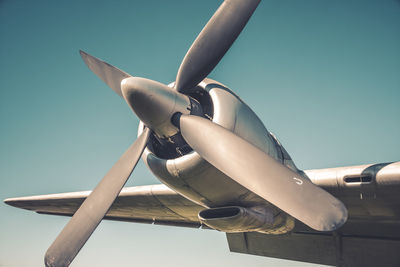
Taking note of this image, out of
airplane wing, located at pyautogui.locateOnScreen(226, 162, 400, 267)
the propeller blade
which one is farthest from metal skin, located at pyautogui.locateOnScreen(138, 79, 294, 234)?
airplane wing, located at pyautogui.locateOnScreen(226, 162, 400, 267)

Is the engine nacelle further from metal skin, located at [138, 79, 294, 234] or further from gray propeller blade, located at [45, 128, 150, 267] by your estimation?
gray propeller blade, located at [45, 128, 150, 267]

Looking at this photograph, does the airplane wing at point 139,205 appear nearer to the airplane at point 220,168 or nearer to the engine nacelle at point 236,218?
the engine nacelle at point 236,218

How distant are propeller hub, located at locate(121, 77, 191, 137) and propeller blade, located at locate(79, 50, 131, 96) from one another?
103 cm

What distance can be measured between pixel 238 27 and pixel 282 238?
19.1 feet

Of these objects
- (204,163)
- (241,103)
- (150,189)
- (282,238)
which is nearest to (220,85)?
(241,103)

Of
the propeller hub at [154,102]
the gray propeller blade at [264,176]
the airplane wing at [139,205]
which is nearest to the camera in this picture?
the gray propeller blade at [264,176]

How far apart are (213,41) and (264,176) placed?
2.27 metres

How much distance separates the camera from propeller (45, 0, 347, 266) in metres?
3.37

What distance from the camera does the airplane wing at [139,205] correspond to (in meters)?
6.49

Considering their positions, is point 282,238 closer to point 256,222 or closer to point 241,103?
A: point 256,222

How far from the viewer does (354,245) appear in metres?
6.61

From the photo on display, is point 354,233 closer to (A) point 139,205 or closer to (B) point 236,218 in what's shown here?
(B) point 236,218

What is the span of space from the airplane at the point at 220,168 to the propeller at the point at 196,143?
1cm

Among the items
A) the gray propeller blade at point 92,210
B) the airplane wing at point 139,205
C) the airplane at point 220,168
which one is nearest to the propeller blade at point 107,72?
the airplane at point 220,168
